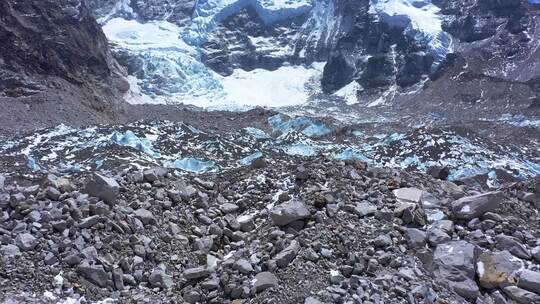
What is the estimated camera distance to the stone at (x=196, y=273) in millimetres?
8625

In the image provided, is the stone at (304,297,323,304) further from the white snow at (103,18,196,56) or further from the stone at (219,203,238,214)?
the white snow at (103,18,196,56)

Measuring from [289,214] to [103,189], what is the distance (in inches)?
136

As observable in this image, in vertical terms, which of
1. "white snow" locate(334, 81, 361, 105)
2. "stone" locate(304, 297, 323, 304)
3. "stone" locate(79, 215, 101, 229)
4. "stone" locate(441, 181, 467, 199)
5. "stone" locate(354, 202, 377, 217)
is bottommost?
"white snow" locate(334, 81, 361, 105)

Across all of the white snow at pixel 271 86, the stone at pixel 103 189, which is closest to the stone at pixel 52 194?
the stone at pixel 103 189

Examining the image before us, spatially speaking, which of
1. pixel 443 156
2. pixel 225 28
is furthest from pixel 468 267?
pixel 225 28

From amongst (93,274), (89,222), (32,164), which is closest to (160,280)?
(93,274)

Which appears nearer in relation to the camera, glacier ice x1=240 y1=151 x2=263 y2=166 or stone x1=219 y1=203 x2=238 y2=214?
stone x1=219 y1=203 x2=238 y2=214

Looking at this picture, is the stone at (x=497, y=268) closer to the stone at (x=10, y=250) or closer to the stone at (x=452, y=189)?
the stone at (x=452, y=189)

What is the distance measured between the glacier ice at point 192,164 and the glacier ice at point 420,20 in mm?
99025

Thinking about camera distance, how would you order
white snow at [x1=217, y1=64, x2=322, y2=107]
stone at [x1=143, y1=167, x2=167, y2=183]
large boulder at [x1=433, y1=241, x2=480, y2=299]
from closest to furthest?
1. large boulder at [x1=433, y1=241, x2=480, y2=299]
2. stone at [x1=143, y1=167, x2=167, y2=183]
3. white snow at [x1=217, y1=64, x2=322, y2=107]

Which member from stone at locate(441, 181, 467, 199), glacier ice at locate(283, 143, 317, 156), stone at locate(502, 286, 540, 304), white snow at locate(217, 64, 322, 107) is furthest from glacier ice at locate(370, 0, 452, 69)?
stone at locate(502, 286, 540, 304)

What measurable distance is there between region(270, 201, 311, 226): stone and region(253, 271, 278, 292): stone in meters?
1.30

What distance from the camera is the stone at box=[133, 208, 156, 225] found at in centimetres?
980

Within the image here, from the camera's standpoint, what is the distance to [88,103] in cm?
8219
